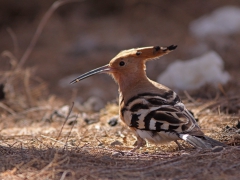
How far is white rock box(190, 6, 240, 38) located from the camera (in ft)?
33.4

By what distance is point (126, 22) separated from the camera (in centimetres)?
1108

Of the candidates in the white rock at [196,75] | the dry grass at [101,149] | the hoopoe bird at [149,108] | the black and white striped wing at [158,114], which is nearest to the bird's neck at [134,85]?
the hoopoe bird at [149,108]

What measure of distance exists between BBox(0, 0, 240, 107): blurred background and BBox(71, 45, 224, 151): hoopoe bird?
328cm

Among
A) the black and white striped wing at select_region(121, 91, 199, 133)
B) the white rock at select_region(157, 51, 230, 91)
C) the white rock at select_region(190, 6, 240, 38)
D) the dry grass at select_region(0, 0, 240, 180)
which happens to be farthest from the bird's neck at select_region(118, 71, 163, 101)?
the white rock at select_region(190, 6, 240, 38)

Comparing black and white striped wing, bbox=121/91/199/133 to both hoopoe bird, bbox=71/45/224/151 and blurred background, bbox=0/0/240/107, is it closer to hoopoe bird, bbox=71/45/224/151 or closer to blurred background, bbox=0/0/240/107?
hoopoe bird, bbox=71/45/224/151

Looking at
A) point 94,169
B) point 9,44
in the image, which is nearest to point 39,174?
point 94,169

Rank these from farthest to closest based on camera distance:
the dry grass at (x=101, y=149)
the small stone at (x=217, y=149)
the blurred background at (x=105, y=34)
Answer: the blurred background at (x=105, y=34), the small stone at (x=217, y=149), the dry grass at (x=101, y=149)

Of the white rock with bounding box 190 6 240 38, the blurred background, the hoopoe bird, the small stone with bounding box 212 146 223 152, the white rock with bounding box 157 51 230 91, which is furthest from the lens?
the white rock with bounding box 190 6 240 38

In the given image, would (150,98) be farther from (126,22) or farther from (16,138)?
(126,22)

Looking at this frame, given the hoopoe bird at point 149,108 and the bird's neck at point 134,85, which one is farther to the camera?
the bird's neck at point 134,85

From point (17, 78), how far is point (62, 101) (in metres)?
0.68

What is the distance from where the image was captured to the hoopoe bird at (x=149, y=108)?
13.3ft

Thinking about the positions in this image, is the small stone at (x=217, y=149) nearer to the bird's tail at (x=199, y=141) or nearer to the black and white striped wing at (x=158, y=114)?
the bird's tail at (x=199, y=141)

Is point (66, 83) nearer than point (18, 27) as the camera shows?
Yes
